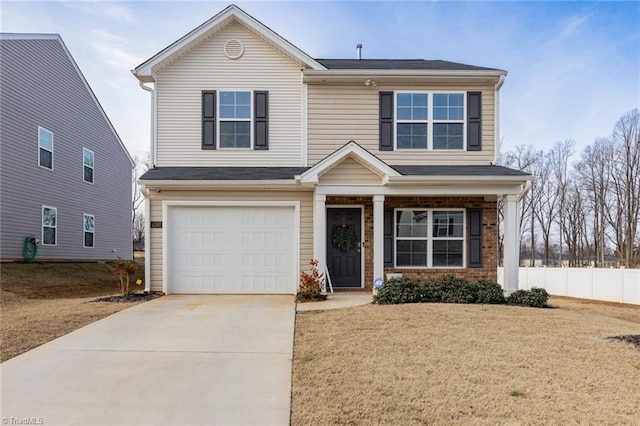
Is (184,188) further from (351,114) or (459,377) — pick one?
(459,377)

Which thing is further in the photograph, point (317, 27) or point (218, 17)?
point (317, 27)

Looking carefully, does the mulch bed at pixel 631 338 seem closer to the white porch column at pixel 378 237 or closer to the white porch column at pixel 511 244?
the white porch column at pixel 511 244

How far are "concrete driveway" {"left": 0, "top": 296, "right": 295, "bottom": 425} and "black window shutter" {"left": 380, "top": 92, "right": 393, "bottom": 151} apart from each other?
5449 millimetres

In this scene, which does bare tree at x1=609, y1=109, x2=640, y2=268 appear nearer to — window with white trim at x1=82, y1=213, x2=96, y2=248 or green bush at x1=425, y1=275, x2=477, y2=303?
green bush at x1=425, y1=275, x2=477, y2=303

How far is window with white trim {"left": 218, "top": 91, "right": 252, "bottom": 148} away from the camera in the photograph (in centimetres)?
1096

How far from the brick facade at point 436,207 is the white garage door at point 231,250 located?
1701mm

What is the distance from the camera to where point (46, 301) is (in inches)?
399

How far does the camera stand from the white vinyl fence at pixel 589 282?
46.4ft

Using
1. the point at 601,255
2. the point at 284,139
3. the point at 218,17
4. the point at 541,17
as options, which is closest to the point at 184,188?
the point at 284,139

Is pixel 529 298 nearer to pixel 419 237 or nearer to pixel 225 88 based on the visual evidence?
pixel 419 237

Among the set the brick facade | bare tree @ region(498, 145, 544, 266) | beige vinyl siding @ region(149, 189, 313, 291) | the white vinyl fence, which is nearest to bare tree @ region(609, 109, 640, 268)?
bare tree @ region(498, 145, 544, 266)

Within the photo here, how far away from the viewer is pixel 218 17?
35.1 feet

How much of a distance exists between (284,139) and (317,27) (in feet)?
14.1

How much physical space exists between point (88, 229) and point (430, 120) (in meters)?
15.1
